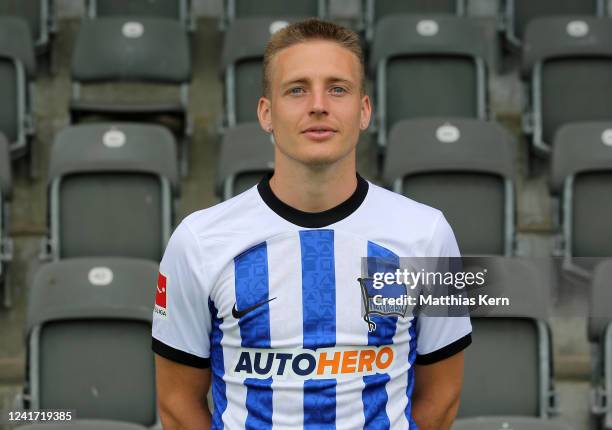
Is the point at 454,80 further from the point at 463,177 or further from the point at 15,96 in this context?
the point at 15,96

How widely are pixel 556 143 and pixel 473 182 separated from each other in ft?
1.30

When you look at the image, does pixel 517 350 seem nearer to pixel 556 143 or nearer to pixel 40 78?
pixel 556 143

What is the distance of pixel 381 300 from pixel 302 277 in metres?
0.12

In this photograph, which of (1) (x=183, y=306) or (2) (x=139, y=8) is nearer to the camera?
(1) (x=183, y=306)

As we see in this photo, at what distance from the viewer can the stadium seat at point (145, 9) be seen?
496 cm

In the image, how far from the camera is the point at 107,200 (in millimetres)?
3711

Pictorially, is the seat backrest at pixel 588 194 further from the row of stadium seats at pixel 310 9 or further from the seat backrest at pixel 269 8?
the seat backrest at pixel 269 8

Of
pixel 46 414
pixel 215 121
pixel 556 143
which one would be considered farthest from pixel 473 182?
pixel 46 414

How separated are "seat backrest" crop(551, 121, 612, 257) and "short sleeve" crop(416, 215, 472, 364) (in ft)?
7.10

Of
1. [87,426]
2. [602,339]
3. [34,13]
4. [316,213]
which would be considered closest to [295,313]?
[316,213]

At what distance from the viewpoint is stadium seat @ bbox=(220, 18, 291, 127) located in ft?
14.3

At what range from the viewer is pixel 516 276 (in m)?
2.95

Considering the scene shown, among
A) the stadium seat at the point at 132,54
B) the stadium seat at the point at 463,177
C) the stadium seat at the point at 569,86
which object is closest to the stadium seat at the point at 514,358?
the stadium seat at the point at 463,177

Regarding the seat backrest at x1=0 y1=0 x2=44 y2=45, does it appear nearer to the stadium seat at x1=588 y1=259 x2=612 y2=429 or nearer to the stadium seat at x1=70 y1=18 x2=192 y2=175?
the stadium seat at x1=70 y1=18 x2=192 y2=175
